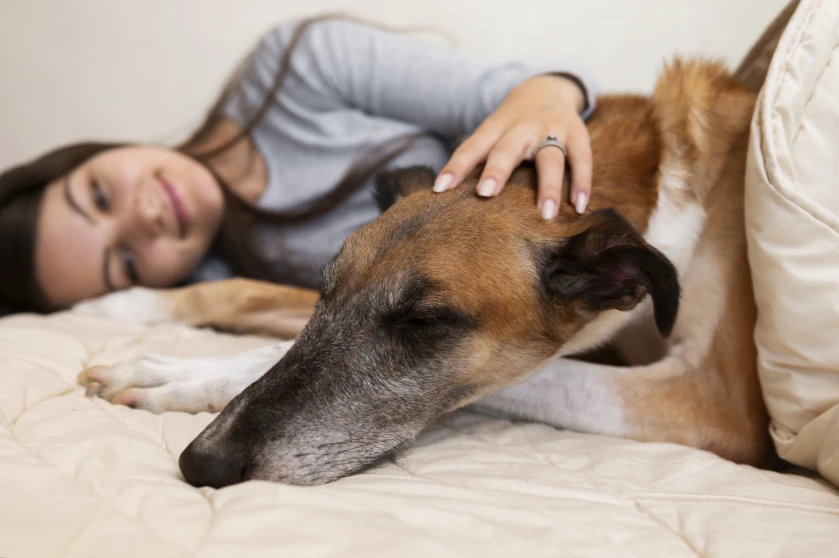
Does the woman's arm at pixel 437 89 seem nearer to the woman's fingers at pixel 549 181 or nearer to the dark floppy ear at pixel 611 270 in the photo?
the woman's fingers at pixel 549 181

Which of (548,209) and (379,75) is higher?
(379,75)

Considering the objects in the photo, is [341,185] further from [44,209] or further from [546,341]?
[546,341]

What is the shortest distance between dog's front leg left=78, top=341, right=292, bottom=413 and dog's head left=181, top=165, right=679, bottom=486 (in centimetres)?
31

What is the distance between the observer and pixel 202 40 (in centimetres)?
334

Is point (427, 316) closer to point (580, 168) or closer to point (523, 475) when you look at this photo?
point (523, 475)

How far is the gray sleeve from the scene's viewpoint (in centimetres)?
263

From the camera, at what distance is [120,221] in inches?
100

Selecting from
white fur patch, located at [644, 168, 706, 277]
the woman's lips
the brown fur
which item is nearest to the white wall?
the woman's lips

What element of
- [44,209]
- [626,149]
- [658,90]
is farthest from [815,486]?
[44,209]

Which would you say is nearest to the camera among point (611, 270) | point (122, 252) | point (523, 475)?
point (523, 475)

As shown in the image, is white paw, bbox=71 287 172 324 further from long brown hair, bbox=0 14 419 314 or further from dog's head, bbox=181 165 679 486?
dog's head, bbox=181 165 679 486

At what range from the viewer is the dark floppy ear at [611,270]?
1.28 meters

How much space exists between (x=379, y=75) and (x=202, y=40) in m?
1.16

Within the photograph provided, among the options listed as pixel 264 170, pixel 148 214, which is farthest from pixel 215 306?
pixel 264 170
